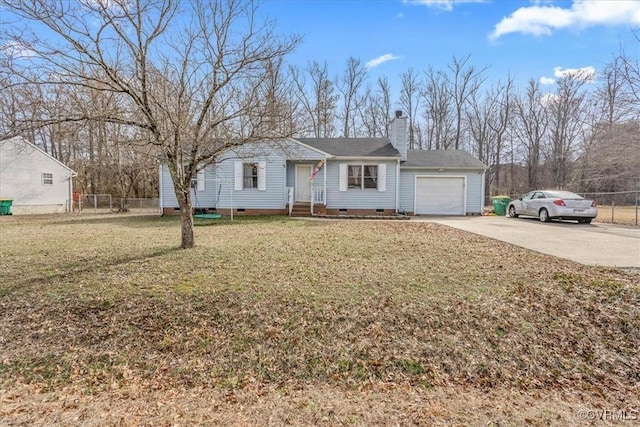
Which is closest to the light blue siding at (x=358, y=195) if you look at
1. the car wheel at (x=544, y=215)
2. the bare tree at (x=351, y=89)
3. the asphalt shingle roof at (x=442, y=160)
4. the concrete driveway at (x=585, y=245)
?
the asphalt shingle roof at (x=442, y=160)

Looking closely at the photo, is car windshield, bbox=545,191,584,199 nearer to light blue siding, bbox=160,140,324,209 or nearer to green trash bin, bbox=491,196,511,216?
green trash bin, bbox=491,196,511,216

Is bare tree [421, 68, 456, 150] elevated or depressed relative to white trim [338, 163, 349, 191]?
elevated

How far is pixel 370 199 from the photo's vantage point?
16.4 m

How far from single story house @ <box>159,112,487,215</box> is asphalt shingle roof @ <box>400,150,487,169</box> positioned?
0.17ft

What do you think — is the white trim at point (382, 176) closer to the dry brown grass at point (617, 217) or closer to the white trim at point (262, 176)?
the white trim at point (262, 176)

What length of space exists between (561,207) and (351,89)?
22430 mm

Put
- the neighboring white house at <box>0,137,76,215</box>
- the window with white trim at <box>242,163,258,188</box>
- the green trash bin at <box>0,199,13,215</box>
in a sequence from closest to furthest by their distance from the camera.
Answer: the window with white trim at <box>242,163,258,188</box>, the green trash bin at <box>0,199,13,215</box>, the neighboring white house at <box>0,137,76,215</box>

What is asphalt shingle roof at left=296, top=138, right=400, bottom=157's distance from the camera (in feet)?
53.5

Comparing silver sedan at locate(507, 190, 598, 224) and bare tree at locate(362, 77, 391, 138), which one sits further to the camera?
bare tree at locate(362, 77, 391, 138)

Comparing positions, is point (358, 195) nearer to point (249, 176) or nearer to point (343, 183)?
point (343, 183)

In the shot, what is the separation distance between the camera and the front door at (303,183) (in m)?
16.5

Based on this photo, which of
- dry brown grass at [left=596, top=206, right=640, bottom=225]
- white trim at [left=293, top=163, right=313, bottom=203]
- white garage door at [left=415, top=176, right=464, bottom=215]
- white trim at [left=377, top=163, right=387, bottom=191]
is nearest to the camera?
dry brown grass at [left=596, top=206, right=640, bottom=225]

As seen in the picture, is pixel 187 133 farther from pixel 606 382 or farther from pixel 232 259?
pixel 606 382

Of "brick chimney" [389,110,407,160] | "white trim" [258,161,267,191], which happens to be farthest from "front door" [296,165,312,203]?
"brick chimney" [389,110,407,160]
